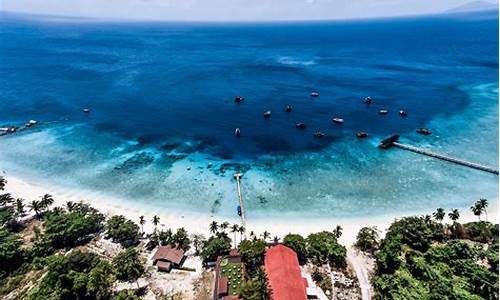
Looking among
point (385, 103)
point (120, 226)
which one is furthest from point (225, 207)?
point (385, 103)

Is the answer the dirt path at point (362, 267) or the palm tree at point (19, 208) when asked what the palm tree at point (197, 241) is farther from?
the palm tree at point (19, 208)

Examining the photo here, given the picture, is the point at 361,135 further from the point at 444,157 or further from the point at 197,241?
the point at 197,241

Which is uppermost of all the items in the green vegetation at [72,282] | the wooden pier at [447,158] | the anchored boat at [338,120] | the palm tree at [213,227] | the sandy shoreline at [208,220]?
the anchored boat at [338,120]

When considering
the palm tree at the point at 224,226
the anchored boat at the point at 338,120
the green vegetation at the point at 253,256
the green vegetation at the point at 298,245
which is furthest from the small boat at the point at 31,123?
the anchored boat at the point at 338,120

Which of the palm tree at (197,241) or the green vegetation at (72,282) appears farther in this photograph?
the palm tree at (197,241)

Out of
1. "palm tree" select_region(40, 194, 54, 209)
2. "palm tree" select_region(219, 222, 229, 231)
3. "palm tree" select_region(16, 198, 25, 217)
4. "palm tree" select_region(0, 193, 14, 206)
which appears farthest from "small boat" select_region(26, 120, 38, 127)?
"palm tree" select_region(219, 222, 229, 231)

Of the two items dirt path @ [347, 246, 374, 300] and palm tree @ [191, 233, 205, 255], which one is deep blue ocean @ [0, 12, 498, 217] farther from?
dirt path @ [347, 246, 374, 300]

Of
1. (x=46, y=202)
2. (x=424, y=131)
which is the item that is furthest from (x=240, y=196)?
(x=424, y=131)
